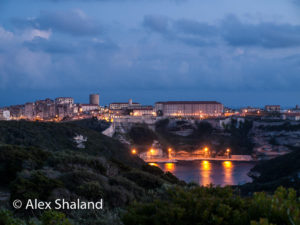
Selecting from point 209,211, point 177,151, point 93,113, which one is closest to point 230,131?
point 177,151

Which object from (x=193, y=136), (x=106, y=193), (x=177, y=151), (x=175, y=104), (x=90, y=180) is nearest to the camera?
(x=106, y=193)

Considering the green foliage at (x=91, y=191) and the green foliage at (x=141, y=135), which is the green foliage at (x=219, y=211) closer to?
the green foliage at (x=91, y=191)

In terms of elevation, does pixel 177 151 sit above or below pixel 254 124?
below

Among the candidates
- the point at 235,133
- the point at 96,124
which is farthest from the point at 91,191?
the point at 235,133

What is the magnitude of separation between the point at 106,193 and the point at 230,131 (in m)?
59.8

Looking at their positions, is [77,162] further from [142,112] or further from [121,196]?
[142,112]

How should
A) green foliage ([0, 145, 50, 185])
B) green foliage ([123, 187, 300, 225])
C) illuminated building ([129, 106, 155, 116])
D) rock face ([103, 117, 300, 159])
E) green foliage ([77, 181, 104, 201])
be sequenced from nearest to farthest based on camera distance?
green foliage ([123, 187, 300, 225])
green foliage ([77, 181, 104, 201])
green foliage ([0, 145, 50, 185])
rock face ([103, 117, 300, 159])
illuminated building ([129, 106, 155, 116])

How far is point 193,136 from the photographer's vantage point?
212ft

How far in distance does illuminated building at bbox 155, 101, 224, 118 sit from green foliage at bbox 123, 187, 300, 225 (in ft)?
261

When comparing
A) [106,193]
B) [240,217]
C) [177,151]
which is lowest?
[177,151]

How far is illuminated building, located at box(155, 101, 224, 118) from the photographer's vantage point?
277ft

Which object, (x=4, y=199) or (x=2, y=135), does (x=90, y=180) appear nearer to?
(x=4, y=199)

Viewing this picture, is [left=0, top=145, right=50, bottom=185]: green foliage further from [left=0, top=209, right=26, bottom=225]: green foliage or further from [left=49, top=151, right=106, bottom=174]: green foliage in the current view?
[left=0, top=209, right=26, bottom=225]: green foliage

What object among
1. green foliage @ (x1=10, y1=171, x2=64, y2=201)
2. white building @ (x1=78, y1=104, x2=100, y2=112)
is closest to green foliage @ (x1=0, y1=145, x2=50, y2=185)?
green foliage @ (x1=10, y1=171, x2=64, y2=201)
